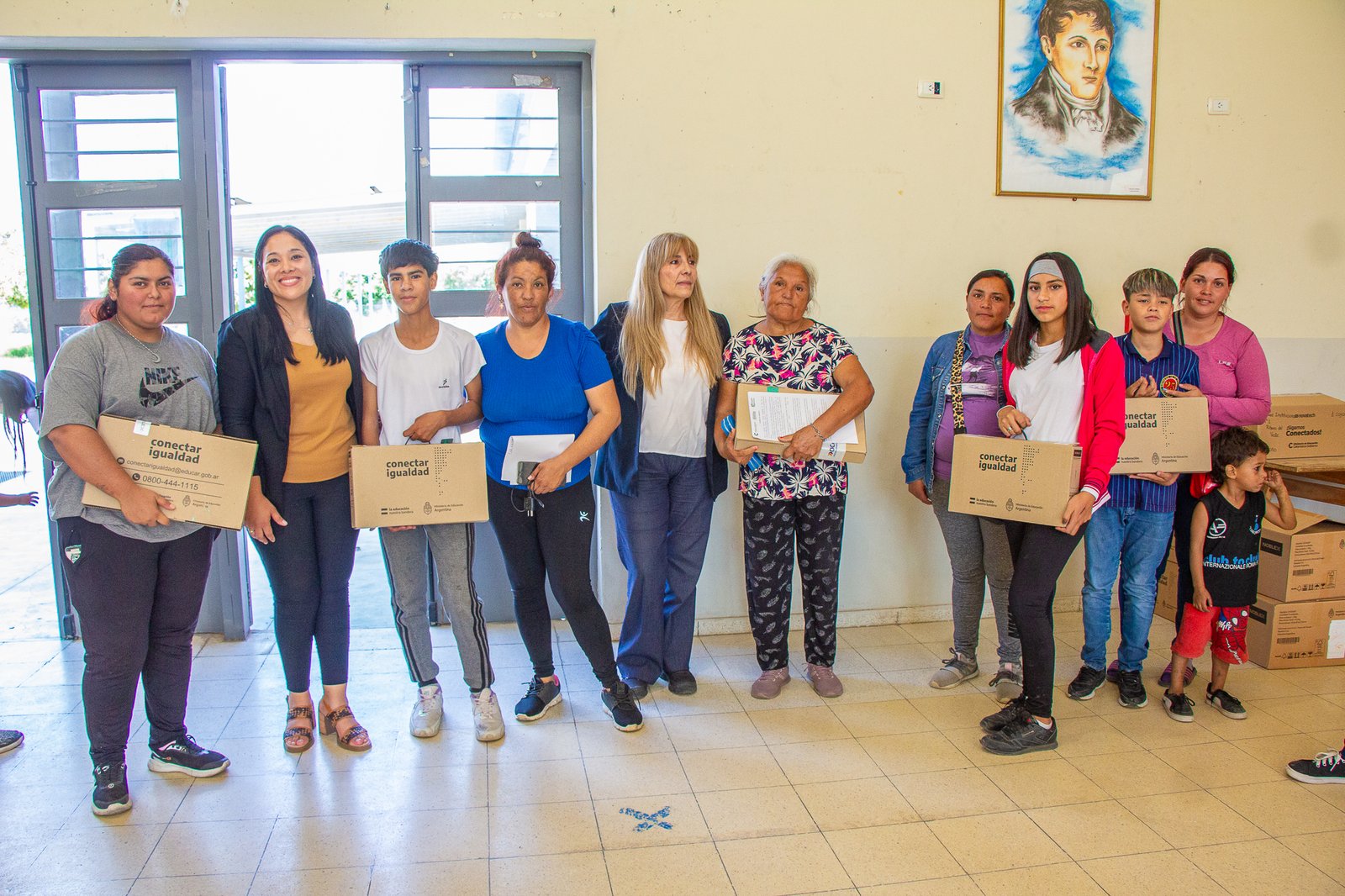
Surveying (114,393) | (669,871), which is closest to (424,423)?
(114,393)

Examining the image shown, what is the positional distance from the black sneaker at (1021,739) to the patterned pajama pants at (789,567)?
0.60m

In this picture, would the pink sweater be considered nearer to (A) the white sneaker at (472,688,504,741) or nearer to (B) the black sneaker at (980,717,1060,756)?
(B) the black sneaker at (980,717,1060,756)

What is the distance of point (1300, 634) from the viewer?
314 cm

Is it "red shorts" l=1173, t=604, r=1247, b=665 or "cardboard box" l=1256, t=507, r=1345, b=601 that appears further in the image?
"cardboard box" l=1256, t=507, r=1345, b=601

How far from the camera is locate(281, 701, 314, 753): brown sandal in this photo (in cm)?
252

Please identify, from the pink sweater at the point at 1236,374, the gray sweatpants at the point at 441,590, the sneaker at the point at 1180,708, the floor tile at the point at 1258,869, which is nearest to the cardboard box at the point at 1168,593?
the sneaker at the point at 1180,708

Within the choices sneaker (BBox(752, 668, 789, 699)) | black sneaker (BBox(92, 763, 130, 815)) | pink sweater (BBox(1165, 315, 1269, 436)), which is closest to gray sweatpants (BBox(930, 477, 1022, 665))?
sneaker (BBox(752, 668, 789, 699))

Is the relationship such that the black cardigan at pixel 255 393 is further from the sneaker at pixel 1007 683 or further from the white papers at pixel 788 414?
the sneaker at pixel 1007 683

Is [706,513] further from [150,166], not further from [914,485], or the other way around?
[150,166]

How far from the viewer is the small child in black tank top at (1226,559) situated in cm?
271

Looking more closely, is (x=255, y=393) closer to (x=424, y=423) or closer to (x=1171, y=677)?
(x=424, y=423)

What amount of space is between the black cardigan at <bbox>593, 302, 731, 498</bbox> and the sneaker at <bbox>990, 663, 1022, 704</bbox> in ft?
3.71

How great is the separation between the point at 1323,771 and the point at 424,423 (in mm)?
2594

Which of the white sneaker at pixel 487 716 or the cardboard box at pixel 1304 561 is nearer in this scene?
the white sneaker at pixel 487 716
